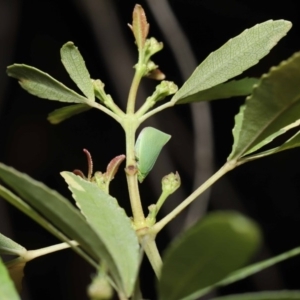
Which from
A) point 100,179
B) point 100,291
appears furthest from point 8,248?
point 100,291

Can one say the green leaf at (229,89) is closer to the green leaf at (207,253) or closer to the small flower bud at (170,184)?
the small flower bud at (170,184)

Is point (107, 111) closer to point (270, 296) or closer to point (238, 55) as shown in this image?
point (238, 55)

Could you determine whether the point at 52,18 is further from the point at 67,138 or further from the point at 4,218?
the point at 4,218

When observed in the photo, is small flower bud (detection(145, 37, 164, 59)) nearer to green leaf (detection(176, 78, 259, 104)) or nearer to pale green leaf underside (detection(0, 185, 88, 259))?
green leaf (detection(176, 78, 259, 104))

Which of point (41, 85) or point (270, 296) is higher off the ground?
point (41, 85)

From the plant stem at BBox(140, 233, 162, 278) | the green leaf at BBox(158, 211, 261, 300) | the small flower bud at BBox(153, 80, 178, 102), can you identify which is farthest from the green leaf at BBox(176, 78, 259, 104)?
the green leaf at BBox(158, 211, 261, 300)

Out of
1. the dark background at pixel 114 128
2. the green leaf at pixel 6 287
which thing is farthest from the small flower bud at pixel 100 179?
the dark background at pixel 114 128

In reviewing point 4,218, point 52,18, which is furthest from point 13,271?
point 52,18
